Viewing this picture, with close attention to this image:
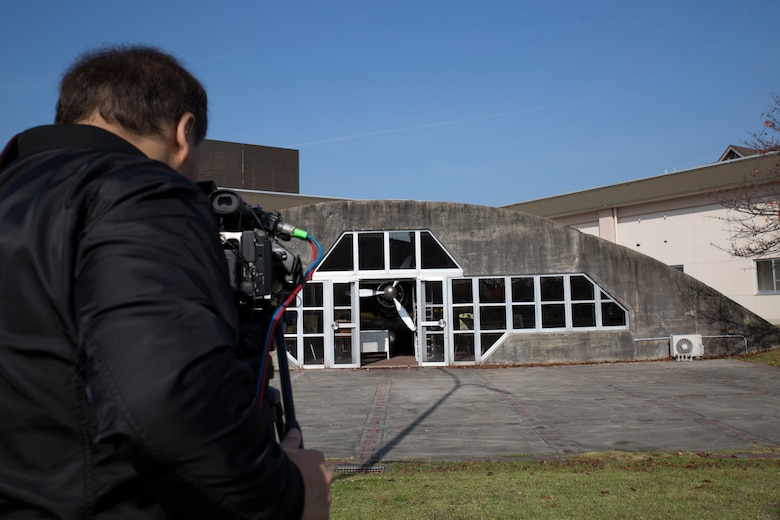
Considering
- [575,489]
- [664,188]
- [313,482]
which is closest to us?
[313,482]

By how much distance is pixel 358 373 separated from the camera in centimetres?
1828

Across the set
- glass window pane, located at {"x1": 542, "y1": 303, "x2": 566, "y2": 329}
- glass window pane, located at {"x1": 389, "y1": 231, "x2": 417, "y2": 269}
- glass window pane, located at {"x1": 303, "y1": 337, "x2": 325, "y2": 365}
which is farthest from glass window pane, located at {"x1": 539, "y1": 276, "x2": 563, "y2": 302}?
glass window pane, located at {"x1": 303, "y1": 337, "x2": 325, "y2": 365}

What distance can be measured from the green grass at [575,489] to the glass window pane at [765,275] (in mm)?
22070

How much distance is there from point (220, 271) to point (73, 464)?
0.42 m

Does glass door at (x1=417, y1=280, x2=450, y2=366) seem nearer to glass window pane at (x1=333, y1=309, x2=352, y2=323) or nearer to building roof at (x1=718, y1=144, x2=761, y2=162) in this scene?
glass window pane at (x1=333, y1=309, x2=352, y2=323)

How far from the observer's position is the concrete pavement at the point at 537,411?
8.42m

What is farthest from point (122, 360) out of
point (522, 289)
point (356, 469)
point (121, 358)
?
point (522, 289)

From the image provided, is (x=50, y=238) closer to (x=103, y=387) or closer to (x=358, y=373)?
(x=103, y=387)

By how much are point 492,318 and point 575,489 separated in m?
13.8

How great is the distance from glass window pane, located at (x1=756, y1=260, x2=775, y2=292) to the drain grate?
2476cm

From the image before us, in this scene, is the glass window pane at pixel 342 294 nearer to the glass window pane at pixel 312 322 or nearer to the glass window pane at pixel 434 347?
the glass window pane at pixel 312 322

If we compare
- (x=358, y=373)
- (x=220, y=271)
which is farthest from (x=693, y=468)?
(x=358, y=373)

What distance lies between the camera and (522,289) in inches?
774

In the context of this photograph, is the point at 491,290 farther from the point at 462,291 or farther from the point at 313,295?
the point at 313,295
